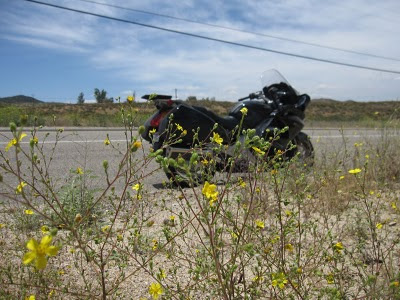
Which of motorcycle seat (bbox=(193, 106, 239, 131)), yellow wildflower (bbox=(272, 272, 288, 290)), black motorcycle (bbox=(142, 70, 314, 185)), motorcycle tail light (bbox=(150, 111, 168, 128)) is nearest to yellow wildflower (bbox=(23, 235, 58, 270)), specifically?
yellow wildflower (bbox=(272, 272, 288, 290))

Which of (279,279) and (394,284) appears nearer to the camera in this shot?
(394,284)

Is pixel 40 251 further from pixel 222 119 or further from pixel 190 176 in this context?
pixel 222 119

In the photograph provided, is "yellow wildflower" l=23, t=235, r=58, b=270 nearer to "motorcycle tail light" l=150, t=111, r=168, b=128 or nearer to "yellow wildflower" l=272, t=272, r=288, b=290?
"yellow wildflower" l=272, t=272, r=288, b=290

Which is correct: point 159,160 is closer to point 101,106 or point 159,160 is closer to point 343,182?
point 343,182

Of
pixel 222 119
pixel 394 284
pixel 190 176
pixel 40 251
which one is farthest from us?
pixel 222 119

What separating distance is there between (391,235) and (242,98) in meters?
3.69

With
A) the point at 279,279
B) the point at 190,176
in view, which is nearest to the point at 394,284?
the point at 279,279

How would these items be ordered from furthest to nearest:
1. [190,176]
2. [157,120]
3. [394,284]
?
1. [157,120]
2. [394,284]
3. [190,176]

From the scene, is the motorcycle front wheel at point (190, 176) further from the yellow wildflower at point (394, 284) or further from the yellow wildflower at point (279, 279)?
the yellow wildflower at point (394, 284)

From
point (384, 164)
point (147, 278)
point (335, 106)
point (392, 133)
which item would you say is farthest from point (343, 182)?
point (335, 106)

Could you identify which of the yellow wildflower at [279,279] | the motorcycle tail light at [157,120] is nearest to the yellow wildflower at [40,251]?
the yellow wildflower at [279,279]

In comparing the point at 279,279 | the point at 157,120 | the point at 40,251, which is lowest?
the point at 279,279

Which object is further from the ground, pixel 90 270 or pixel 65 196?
pixel 65 196

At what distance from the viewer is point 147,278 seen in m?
2.25
